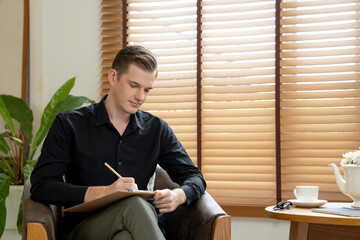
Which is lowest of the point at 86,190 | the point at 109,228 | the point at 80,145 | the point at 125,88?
the point at 109,228

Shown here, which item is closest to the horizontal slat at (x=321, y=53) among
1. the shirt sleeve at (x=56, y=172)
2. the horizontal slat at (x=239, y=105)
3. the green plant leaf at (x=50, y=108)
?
the horizontal slat at (x=239, y=105)

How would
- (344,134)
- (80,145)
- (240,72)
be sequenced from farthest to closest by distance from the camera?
(240,72) → (344,134) → (80,145)

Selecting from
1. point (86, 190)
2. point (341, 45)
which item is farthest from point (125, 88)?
point (341, 45)

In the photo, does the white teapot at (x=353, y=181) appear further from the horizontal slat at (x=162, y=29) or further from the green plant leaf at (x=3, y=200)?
the green plant leaf at (x=3, y=200)

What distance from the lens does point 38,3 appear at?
3512 millimetres

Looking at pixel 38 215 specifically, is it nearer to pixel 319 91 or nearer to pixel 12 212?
pixel 12 212

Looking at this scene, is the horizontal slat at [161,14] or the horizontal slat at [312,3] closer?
the horizontal slat at [312,3]

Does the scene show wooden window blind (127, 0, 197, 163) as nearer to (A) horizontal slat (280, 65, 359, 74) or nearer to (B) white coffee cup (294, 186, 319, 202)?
(A) horizontal slat (280, 65, 359, 74)

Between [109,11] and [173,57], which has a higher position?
[109,11]

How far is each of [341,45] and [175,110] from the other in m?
1.23

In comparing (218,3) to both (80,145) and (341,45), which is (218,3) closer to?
(341,45)

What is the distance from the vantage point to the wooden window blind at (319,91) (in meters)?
2.92

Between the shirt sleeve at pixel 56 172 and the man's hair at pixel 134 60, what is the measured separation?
0.36 metres

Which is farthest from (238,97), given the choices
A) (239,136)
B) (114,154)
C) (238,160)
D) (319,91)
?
(114,154)
